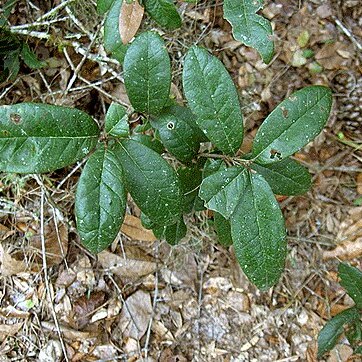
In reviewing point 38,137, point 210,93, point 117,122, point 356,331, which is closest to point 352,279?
point 356,331

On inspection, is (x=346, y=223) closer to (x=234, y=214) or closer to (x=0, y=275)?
(x=234, y=214)

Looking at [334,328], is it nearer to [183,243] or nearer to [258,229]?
[183,243]

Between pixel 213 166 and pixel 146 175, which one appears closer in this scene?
pixel 146 175

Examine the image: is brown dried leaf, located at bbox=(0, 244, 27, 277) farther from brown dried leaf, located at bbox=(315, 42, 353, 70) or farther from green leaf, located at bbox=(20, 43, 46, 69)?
brown dried leaf, located at bbox=(315, 42, 353, 70)

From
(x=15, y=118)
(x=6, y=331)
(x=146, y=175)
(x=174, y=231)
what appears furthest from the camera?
(x=6, y=331)

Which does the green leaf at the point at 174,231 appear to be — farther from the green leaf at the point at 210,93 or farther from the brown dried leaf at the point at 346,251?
the brown dried leaf at the point at 346,251

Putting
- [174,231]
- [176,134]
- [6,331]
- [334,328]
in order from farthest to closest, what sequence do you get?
[6,331]
[334,328]
[174,231]
[176,134]

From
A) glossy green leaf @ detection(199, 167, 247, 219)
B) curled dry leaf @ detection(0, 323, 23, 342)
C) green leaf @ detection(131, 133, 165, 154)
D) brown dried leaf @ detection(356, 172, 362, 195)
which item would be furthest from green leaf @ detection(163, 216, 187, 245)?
brown dried leaf @ detection(356, 172, 362, 195)
